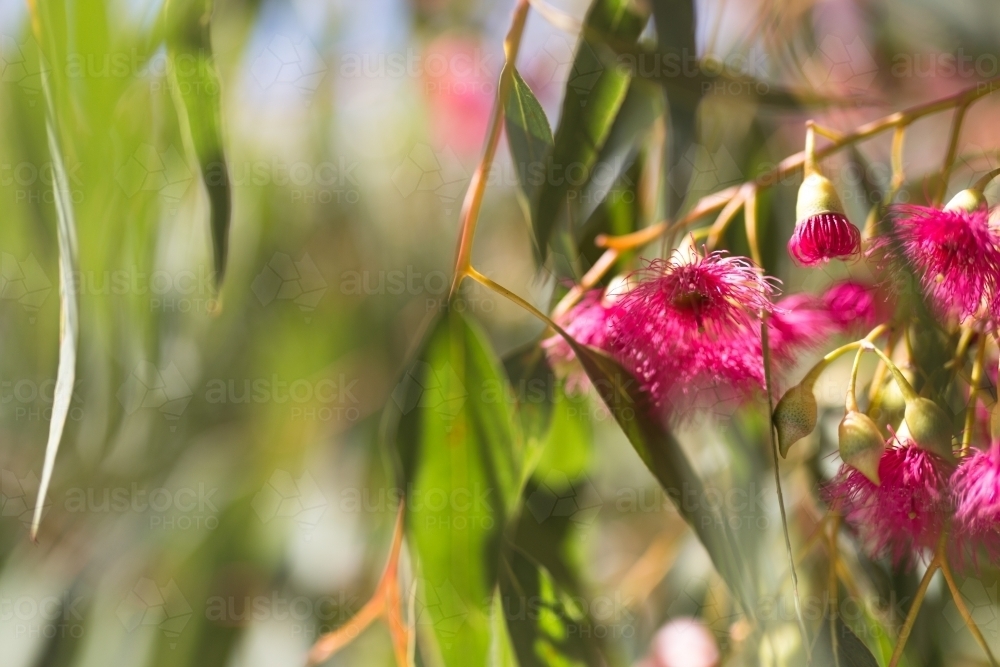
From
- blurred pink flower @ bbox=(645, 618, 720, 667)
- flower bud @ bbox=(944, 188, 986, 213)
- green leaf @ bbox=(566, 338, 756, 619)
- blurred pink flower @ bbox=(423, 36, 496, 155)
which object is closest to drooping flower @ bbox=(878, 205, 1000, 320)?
flower bud @ bbox=(944, 188, 986, 213)

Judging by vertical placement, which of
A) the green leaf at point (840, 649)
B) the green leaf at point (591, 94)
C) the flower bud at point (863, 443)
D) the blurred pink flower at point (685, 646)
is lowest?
the blurred pink flower at point (685, 646)

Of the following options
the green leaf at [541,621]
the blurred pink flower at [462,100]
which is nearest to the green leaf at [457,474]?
the green leaf at [541,621]

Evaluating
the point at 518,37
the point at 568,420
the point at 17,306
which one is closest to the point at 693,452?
the point at 568,420

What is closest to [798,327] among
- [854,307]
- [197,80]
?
[854,307]

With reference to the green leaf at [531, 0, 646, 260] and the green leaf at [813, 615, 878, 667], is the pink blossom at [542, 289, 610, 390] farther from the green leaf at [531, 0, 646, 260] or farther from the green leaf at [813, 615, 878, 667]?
the green leaf at [813, 615, 878, 667]

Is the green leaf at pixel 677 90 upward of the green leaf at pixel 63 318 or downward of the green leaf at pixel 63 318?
upward

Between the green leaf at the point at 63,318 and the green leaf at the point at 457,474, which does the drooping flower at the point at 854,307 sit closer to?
the green leaf at the point at 457,474
